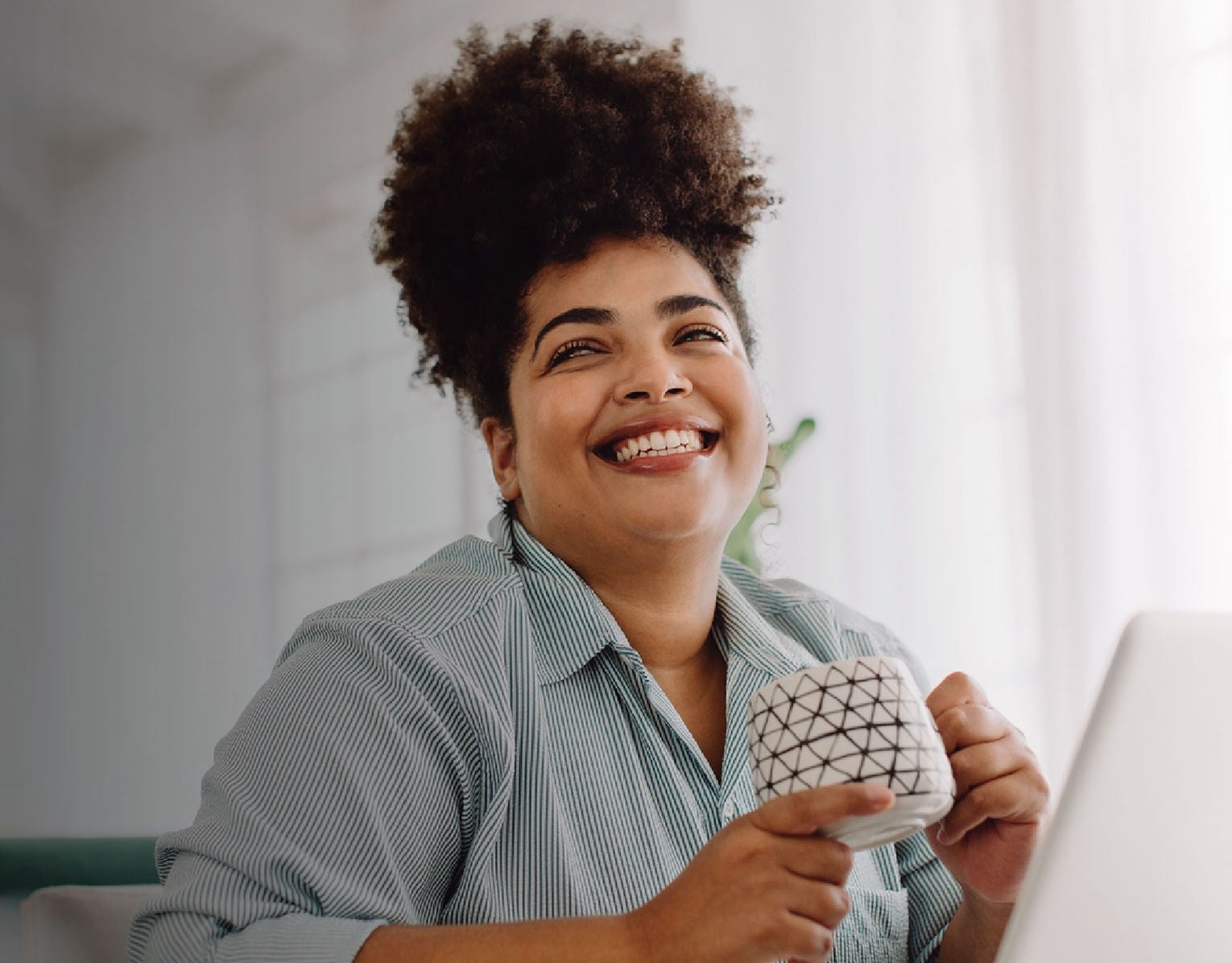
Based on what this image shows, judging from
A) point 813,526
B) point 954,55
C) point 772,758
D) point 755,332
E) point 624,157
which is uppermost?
point 954,55

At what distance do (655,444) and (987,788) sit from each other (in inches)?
17.1

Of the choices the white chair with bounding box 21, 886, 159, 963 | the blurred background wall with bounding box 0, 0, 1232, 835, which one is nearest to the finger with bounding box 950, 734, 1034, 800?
the white chair with bounding box 21, 886, 159, 963

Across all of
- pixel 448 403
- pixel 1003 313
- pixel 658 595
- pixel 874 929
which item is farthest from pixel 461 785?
pixel 1003 313

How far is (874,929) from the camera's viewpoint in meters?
1.17

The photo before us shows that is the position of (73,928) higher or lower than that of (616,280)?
lower

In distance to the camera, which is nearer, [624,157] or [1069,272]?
[624,157]

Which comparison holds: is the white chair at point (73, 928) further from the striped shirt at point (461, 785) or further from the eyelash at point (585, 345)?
the eyelash at point (585, 345)

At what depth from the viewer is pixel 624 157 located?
4.39ft

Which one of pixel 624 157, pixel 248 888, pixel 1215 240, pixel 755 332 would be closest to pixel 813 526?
pixel 1215 240

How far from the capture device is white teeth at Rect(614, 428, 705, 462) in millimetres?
1166

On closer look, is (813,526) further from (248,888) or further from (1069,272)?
(248,888)

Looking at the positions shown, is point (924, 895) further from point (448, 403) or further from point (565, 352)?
point (448, 403)

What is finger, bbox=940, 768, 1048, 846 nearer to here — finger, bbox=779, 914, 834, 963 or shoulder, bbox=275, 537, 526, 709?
finger, bbox=779, 914, 834, 963

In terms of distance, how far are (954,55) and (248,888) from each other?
8.74 ft
